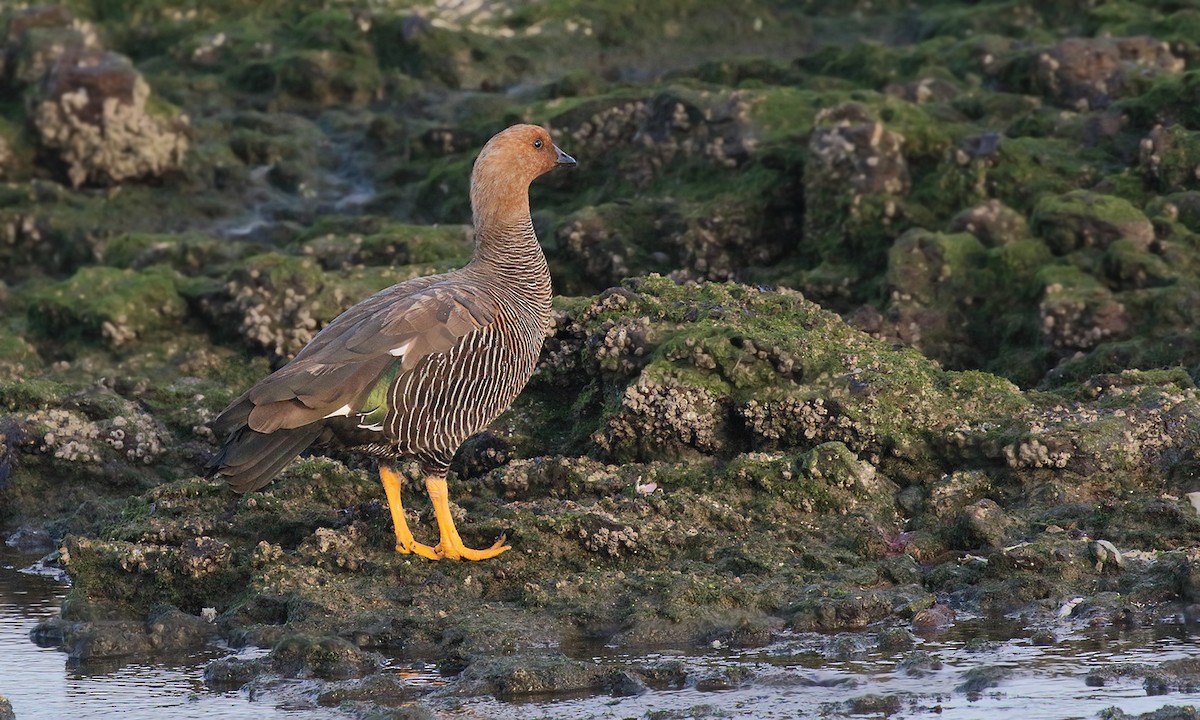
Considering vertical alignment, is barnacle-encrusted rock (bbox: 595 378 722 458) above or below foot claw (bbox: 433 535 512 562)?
above

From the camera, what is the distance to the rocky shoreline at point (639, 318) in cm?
981

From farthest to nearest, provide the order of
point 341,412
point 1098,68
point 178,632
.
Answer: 1. point 1098,68
2. point 341,412
3. point 178,632

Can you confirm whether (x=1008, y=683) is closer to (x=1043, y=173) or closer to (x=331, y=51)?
(x=1043, y=173)

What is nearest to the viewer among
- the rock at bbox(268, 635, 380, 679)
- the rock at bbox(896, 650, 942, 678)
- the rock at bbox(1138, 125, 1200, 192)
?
the rock at bbox(896, 650, 942, 678)

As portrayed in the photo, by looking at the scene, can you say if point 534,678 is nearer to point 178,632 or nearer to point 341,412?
point 341,412

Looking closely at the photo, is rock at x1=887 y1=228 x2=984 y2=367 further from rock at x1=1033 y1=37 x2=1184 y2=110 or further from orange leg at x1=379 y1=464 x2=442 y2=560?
orange leg at x1=379 y1=464 x2=442 y2=560

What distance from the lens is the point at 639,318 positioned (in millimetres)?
12094

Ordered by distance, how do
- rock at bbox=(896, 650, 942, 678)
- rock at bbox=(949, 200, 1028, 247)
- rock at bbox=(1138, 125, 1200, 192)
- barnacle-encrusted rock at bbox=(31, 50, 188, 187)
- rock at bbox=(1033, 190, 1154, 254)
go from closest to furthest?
rock at bbox=(896, 650, 942, 678)
rock at bbox=(1033, 190, 1154, 254)
rock at bbox=(949, 200, 1028, 247)
rock at bbox=(1138, 125, 1200, 192)
barnacle-encrusted rock at bbox=(31, 50, 188, 187)

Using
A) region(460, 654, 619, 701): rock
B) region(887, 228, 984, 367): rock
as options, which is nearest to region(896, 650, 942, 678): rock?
region(460, 654, 619, 701): rock

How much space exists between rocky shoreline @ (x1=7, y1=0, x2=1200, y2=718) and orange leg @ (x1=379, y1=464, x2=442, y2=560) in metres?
0.11

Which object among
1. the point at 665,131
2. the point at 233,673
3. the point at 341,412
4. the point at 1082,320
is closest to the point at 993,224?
the point at 1082,320

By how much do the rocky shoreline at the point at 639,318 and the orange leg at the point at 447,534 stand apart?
2.8 inches

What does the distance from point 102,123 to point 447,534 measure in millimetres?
10758

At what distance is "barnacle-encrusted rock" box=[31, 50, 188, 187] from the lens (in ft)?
63.7
